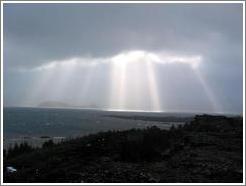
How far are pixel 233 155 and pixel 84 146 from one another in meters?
6.70

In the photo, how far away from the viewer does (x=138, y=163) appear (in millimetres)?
14172

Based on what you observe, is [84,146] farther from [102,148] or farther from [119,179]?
[119,179]

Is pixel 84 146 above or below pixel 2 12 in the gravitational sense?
below

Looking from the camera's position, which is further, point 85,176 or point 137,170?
point 137,170

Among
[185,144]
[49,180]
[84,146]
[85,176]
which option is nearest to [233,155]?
[185,144]

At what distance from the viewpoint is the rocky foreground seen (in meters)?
11.6

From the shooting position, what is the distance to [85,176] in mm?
11562

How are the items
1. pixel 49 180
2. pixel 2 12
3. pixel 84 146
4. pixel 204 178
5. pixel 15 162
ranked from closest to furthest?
pixel 2 12 → pixel 49 180 → pixel 204 178 → pixel 15 162 → pixel 84 146

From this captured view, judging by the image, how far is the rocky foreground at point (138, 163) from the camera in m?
11.6

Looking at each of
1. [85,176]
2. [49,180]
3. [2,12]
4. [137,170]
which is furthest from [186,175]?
[2,12]

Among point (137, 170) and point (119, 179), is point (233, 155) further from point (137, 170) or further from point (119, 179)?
point (119, 179)

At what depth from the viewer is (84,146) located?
1741cm

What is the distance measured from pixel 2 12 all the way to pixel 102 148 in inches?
376

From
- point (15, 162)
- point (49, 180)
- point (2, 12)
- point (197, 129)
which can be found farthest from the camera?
point (197, 129)
